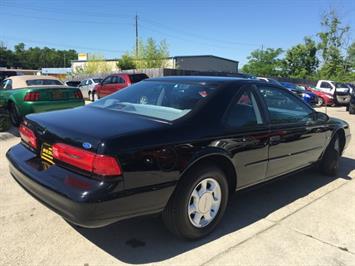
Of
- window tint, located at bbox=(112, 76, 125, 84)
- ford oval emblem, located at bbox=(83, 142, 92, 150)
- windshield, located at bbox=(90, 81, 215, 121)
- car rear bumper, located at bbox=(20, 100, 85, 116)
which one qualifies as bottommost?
car rear bumper, located at bbox=(20, 100, 85, 116)

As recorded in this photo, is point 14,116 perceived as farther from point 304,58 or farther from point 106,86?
point 304,58

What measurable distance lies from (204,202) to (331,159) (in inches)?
122

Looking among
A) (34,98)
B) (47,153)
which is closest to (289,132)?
(47,153)

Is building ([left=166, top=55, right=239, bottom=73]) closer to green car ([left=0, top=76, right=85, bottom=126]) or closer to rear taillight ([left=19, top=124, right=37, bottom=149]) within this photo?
green car ([left=0, top=76, right=85, bottom=126])

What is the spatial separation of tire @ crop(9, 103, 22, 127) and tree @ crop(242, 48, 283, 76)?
160 feet

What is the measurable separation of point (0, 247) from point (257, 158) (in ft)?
8.64

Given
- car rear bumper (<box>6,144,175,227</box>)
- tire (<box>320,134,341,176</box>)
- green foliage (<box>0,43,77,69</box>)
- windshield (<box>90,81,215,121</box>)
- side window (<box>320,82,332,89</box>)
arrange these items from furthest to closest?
green foliage (<box>0,43,77,69</box>), side window (<box>320,82,332,89</box>), tire (<box>320,134,341,176</box>), windshield (<box>90,81,215,121</box>), car rear bumper (<box>6,144,175,227</box>)

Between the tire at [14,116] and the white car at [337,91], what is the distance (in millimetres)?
18917

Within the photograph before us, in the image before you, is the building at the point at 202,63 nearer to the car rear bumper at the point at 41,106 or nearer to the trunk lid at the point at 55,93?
the trunk lid at the point at 55,93

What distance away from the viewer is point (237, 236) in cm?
341

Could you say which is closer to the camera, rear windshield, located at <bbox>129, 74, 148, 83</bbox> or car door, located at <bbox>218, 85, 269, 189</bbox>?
car door, located at <bbox>218, 85, 269, 189</bbox>

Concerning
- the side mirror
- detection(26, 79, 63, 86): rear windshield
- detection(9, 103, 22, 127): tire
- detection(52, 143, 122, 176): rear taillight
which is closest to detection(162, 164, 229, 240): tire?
detection(52, 143, 122, 176): rear taillight

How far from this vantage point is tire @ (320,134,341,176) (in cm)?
535

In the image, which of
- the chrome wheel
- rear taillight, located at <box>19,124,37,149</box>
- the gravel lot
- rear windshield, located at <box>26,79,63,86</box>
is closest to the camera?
the gravel lot
